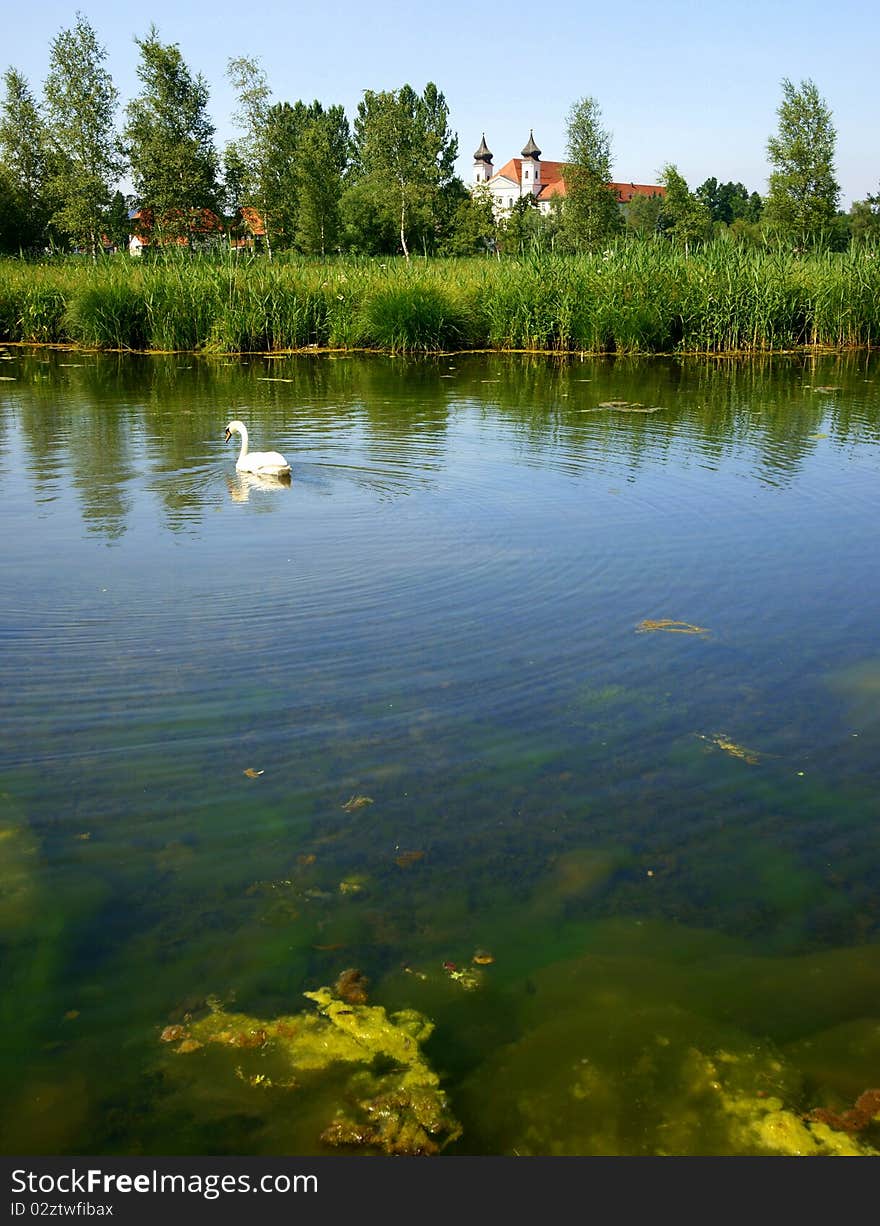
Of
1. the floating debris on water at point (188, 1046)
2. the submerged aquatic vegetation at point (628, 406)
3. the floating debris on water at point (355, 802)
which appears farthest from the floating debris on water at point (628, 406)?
the floating debris on water at point (188, 1046)

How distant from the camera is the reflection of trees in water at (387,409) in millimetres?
10109

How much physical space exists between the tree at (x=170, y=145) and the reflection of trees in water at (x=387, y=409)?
30679mm

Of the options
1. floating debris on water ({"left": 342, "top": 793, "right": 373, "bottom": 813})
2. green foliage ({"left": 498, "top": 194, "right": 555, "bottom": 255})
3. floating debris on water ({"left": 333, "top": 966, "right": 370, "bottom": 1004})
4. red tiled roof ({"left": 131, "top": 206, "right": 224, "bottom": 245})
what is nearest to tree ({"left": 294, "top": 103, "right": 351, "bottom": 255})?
red tiled roof ({"left": 131, "top": 206, "right": 224, "bottom": 245})

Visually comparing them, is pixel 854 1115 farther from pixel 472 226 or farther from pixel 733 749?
pixel 472 226

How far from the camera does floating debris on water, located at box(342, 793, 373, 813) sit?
380 cm

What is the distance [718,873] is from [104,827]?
2.19 metres

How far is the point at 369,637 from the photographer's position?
5.38 meters

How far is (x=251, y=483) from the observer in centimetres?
918

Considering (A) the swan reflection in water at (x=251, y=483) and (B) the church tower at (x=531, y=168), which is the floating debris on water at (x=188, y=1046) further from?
(B) the church tower at (x=531, y=168)

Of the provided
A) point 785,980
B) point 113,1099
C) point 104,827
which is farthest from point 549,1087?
point 104,827

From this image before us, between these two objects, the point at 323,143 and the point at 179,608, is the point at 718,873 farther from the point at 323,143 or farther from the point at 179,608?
the point at 323,143

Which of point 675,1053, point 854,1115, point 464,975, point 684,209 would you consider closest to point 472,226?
point 684,209

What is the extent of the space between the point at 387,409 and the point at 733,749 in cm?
1015

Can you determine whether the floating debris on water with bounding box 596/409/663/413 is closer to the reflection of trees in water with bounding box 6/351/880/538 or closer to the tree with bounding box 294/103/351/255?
the reflection of trees in water with bounding box 6/351/880/538
